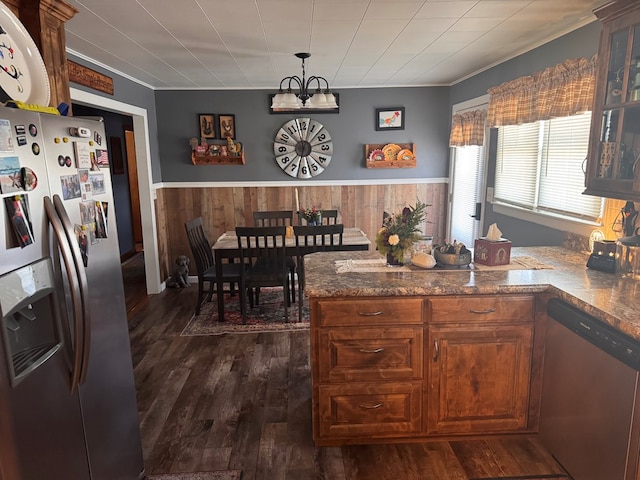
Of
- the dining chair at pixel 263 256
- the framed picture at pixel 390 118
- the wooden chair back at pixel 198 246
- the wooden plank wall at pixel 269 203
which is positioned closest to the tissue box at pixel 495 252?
the dining chair at pixel 263 256

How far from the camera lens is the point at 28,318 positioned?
1406 millimetres

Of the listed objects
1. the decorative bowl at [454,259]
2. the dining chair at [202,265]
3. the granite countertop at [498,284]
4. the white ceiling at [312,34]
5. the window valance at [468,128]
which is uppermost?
the white ceiling at [312,34]

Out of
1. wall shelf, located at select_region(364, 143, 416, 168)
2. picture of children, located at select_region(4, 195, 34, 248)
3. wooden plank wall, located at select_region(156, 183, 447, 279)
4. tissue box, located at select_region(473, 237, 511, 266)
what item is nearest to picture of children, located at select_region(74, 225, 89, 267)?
picture of children, located at select_region(4, 195, 34, 248)

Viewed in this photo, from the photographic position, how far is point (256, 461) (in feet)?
7.39

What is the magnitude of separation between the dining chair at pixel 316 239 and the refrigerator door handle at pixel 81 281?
8.22ft

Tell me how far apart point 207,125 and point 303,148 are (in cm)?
118

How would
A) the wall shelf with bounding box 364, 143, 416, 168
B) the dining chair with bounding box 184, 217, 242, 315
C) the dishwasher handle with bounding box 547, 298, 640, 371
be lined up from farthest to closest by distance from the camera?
1. the wall shelf with bounding box 364, 143, 416, 168
2. the dining chair with bounding box 184, 217, 242, 315
3. the dishwasher handle with bounding box 547, 298, 640, 371

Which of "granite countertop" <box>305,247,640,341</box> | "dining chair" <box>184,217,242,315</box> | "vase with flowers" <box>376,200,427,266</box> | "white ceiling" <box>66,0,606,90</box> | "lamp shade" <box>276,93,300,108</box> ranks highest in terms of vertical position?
"white ceiling" <box>66,0,606,90</box>

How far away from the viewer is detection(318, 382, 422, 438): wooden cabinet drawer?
2.24 meters

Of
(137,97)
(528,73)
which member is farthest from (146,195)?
(528,73)

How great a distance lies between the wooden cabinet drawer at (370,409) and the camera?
2.24 m

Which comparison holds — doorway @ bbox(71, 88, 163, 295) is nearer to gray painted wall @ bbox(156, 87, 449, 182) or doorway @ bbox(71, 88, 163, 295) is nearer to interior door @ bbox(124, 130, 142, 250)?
gray painted wall @ bbox(156, 87, 449, 182)

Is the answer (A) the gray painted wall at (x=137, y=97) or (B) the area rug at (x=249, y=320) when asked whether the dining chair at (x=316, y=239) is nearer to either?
(B) the area rug at (x=249, y=320)

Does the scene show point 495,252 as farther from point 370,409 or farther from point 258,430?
point 258,430
